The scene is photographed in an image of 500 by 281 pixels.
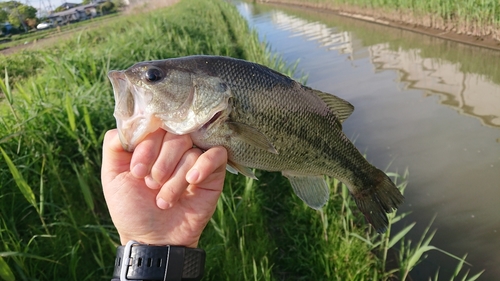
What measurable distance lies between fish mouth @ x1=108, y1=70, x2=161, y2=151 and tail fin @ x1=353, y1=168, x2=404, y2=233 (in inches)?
49.1

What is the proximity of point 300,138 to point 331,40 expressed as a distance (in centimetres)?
1488

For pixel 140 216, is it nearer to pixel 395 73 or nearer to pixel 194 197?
pixel 194 197

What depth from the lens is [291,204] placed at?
4297 millimetres

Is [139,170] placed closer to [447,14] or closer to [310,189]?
[310,189]

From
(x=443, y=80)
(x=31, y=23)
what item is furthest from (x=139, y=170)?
(x=443, y=80)

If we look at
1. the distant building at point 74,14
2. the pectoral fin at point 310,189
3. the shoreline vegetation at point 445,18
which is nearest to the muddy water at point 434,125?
the shoreline vegetation at point 445,18

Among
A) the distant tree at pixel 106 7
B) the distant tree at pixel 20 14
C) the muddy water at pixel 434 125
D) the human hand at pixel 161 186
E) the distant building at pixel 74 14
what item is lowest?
the muddy water at pixel 434 125

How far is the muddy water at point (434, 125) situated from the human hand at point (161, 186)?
297 centimetres

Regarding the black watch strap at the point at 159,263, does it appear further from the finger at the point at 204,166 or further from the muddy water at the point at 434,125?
the muddy water at the point at 434,125

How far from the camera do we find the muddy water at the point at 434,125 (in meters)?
4.28

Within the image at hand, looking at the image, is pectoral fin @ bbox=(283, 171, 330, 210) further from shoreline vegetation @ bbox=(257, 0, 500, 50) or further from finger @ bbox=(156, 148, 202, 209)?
shoreline vegetation @ bbox=(257, 0, 500, 50)

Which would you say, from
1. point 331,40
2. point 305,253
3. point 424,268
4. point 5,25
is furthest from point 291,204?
point 331,40

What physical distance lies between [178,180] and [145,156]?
173 millimetres

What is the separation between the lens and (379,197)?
199 centimetres
